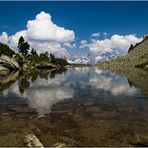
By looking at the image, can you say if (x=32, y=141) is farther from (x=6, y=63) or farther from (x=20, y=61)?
(x=20, y=61)

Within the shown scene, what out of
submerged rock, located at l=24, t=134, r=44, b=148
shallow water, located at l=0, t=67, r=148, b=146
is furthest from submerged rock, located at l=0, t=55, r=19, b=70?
submerged rock, located at l=24, t=134, r=44, b=148

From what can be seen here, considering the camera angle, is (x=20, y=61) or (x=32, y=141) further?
(x=20, y=61)

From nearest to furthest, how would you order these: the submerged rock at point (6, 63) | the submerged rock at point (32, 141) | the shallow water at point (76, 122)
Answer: the submerged rock at point (32, 141), the shallow water at point (76, 122), the submerged rock at point (6, 63)

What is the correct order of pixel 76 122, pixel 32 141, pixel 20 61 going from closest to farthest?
pixel 32 141
pixel 76 122
pixel 20 61

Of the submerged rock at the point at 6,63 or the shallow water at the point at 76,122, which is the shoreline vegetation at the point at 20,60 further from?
the shallow water at the point at 76,122

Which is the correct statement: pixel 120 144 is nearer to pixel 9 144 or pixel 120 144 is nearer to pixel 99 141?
pixel 99 141

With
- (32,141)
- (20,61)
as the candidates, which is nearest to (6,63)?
(20,61)

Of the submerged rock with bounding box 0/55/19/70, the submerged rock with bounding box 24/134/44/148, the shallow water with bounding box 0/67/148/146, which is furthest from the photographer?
the submerged rock with bounding box 0/55/19/70

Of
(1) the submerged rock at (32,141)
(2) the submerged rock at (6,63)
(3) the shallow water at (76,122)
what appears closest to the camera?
(1) the submerged rock at (32,141)

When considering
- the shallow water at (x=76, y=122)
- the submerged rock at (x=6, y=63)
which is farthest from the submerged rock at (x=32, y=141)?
the submerged rock at (x=6, y=63)

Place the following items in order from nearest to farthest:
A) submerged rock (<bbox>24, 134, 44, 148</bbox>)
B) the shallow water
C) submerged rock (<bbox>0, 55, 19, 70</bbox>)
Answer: submerged rock (<bbox>24, 134, 44, 148</bbox>), the shallow water, submerged rock (<bbox>0, 55, 19, 70</bbox>)

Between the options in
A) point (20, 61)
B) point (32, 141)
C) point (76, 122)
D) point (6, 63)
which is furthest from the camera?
point (20, 61)

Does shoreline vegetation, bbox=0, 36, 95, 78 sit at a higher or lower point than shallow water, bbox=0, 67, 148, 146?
higher

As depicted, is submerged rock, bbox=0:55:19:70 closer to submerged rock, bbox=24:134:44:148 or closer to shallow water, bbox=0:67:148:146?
shallow water, bbox=0:67:148:146
